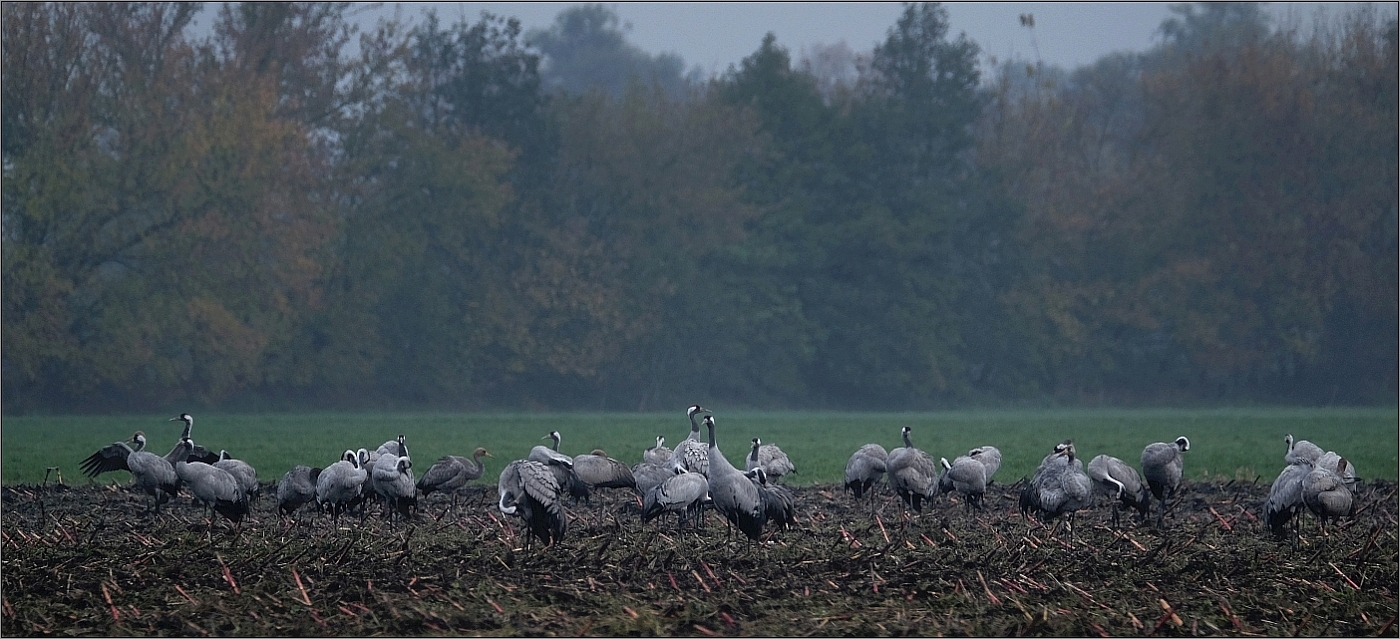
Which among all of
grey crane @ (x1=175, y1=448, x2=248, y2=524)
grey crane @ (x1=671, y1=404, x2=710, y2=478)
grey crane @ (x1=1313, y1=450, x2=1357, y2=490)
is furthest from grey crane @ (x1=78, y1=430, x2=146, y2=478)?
grey crane @ (x1=1313, y1=450, x2=1357, y2=490)

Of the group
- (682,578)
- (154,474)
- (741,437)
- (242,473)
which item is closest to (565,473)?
(242,473)

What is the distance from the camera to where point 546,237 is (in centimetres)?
5322

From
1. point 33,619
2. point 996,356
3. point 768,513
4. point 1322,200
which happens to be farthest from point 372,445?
point 1322,200

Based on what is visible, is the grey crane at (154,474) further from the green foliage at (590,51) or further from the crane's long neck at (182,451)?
the green foliage at (590,51)

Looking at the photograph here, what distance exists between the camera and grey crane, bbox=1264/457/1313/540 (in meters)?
13.5

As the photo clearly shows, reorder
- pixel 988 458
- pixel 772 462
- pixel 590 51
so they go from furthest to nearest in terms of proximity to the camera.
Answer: pixel 590 51
pixel 772 462
pixel 988 458

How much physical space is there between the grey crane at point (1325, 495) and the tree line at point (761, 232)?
122ft

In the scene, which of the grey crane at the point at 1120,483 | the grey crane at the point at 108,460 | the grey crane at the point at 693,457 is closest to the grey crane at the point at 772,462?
the grey crane at the point at 693,457

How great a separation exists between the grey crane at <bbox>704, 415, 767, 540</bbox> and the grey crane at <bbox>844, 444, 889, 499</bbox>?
9.54ft

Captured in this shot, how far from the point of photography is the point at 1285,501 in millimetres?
13570

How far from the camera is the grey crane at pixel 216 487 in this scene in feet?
45.8

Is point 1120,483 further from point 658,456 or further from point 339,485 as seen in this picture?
point 339,485

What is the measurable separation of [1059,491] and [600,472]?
4864 millimetres

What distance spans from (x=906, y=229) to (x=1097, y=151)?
49.0 ft
